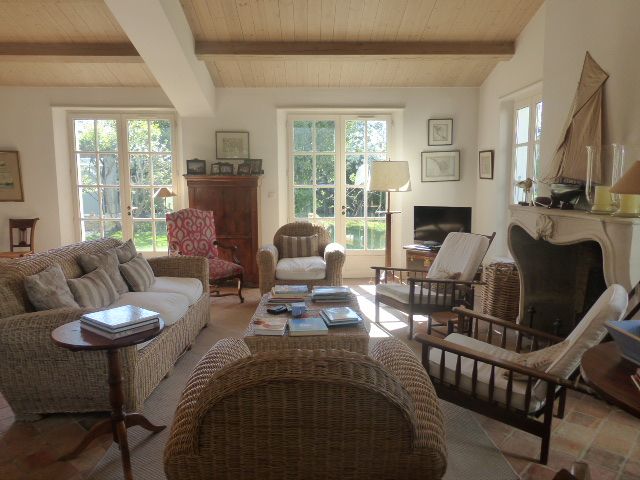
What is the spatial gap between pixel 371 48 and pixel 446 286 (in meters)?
2.72

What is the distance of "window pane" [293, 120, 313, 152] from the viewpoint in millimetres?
6141

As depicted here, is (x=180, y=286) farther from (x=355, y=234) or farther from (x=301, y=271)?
(x=355, y=234)

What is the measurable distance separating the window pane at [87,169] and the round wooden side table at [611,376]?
20.3ft

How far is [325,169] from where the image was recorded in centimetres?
618

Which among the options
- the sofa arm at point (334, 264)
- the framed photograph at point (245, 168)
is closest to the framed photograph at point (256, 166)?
the framed photograph at point (245, 168)

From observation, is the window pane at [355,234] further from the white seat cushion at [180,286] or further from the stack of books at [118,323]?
the stack of books at [118,323]

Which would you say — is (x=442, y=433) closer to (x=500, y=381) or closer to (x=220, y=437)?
(x=220, y=437)

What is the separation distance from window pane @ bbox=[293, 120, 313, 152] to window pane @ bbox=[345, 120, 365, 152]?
0.50 metres

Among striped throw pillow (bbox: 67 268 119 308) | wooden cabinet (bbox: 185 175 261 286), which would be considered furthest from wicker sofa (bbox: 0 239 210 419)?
wooden cabinet (bbox: 185 175 261 286)

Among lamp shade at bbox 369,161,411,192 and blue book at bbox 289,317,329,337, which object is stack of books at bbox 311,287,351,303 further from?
lamp shade at bbox 369,161,411,192

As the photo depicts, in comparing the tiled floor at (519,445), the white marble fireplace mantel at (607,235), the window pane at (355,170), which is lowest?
the tiled floor at (519,445)

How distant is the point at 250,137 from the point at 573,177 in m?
3.85

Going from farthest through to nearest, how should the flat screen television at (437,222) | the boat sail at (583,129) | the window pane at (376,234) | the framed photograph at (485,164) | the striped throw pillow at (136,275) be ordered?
the window pane at (376,234)
the flat screen television at (437,222)
the framed photograph at (485,164)
the striped throw pillow at (136,275)
the boat sail at (583,129)

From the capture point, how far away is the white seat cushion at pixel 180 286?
143 inches
